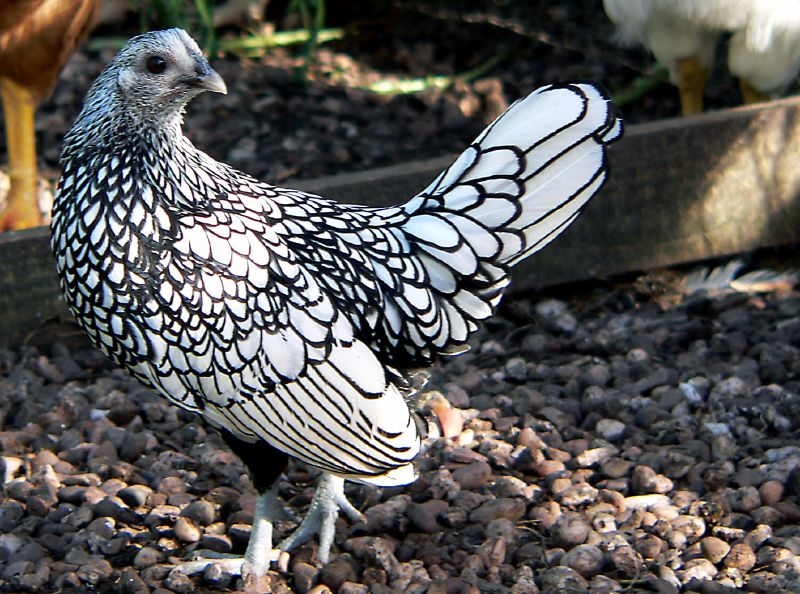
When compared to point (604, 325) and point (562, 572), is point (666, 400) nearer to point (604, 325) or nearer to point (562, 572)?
point (604, 325)

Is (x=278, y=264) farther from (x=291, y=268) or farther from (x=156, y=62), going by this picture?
(x=156, y=62)

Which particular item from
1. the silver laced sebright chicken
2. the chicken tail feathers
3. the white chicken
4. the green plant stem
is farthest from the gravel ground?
the green plant stem

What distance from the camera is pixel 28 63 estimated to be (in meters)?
3.85

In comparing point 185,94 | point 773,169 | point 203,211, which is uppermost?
point 185,94

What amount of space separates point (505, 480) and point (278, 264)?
3.19 feet

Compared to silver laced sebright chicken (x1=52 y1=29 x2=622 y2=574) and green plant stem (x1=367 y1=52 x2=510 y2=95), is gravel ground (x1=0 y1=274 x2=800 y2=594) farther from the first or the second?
green plant stem (x1=367 y1=52 x2=510 y2=95)

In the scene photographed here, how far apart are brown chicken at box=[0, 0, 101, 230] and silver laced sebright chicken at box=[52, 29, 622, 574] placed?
4.77 feet

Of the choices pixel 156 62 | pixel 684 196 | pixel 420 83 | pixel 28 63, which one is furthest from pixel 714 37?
pixel 156 62

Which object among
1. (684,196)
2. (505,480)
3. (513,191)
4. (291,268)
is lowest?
(505,480)

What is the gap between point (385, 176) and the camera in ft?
12.8

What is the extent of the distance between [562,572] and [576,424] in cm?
75

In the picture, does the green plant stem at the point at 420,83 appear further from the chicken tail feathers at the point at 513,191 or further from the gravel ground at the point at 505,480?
the chicken tail feathers at the point at 513,191

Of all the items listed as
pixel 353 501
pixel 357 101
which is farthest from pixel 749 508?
pixel 357 101

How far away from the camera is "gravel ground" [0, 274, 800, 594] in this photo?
2645 mm
